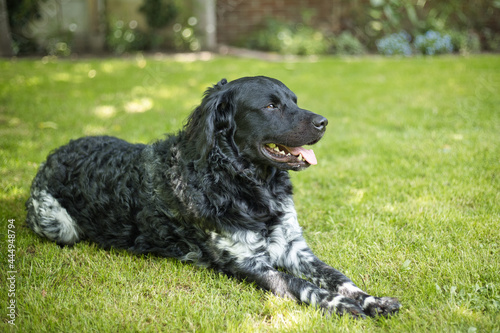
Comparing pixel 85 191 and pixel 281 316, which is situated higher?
pixel 85 191

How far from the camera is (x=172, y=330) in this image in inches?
91.8

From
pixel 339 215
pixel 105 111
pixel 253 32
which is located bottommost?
pixel 105 111

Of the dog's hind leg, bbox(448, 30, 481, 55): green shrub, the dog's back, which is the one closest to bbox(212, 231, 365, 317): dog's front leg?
the dog's back

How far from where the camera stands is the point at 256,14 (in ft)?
44.2

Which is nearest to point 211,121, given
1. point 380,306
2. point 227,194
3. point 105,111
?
point 227,194

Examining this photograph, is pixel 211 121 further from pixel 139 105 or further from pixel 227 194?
pixel 139 105

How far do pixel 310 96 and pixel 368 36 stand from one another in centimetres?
613

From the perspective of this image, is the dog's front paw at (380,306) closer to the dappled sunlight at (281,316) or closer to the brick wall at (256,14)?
the dappled sunlight at (281,316)

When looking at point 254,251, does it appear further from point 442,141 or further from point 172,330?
point 442,141

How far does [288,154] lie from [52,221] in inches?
79.1

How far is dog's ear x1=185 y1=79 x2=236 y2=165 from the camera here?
2734mm

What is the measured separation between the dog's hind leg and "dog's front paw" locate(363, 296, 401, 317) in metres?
2.37

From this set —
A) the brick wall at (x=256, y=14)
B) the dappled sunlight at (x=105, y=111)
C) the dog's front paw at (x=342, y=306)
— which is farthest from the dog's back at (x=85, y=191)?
the brick wall at (x=256, y=14)

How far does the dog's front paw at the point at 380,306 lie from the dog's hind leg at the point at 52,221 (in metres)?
2.37
